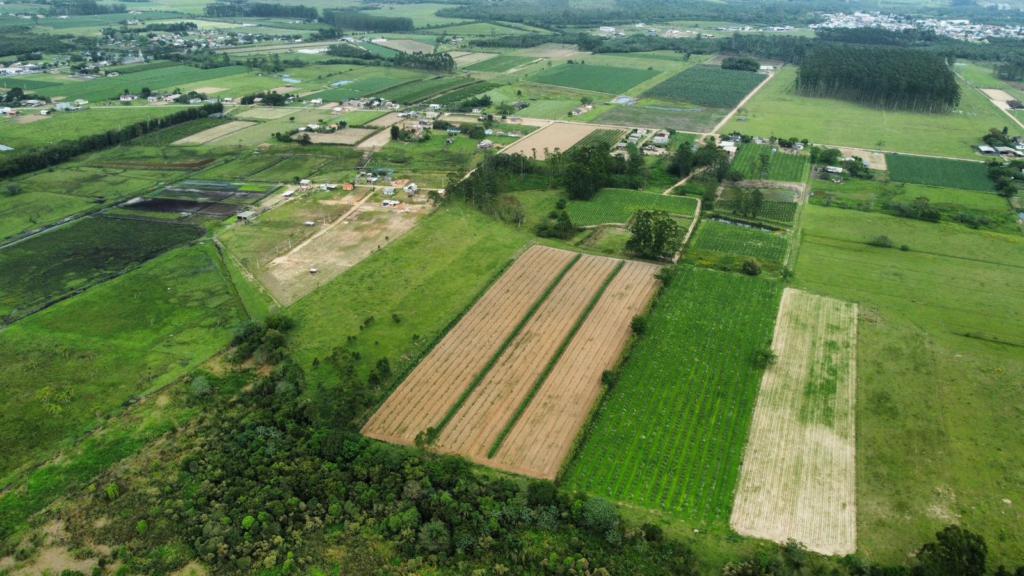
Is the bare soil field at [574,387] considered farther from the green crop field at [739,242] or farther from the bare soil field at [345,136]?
the bare soil field at [345,136]

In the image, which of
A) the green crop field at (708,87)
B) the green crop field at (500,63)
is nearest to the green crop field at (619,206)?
the green crop field at (708,87)

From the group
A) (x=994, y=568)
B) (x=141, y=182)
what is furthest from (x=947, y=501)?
(x=141, y=182)

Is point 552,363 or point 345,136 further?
point 345,136

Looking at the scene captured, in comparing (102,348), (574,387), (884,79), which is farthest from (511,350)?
(884,79)

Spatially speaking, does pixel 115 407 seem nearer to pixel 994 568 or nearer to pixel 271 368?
pixel 271 368

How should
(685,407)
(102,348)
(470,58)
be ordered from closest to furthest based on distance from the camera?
(685,407)
(102,348)
(470,58)

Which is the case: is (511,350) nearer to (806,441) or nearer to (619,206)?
(806,441)

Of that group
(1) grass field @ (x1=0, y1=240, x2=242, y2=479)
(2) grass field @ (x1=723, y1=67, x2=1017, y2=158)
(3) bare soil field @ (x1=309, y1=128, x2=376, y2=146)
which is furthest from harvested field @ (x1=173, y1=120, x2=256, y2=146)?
(2) grass field @ (x1=723, y1=67, x2=1017, y2=158)
